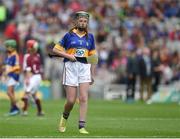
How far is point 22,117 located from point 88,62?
6.27 metres

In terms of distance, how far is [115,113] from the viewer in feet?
87.0

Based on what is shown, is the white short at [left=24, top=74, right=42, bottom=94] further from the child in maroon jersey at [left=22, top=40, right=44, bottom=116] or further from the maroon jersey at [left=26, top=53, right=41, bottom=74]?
the maroon jersey at [left=26, top=53, right=41, bottom=74]

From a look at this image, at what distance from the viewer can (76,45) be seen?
1856 cm

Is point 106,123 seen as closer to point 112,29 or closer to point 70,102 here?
point 70,102

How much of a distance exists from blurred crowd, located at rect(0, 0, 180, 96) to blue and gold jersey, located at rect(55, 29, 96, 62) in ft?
59.1

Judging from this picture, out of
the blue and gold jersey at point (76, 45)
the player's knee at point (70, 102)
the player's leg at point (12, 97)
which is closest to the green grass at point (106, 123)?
the player's leg at point (12, 97)

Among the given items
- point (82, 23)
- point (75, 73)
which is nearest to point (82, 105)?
point (75, 73)

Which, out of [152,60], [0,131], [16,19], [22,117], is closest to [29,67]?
[22,117]

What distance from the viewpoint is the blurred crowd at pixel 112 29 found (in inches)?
1521

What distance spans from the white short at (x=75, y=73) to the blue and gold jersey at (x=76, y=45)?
0.19 meters

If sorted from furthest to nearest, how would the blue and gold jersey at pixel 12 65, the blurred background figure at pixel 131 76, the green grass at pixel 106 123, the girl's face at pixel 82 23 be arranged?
the blurred background figure at pixel 131 76
the blue and gold jersey at pixel 12 65
the girl's face at pixel 82 23
the green grass at pixel 106 123

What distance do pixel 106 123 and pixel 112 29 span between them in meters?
A: 19.9

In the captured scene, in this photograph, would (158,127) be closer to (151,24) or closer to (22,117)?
(22,117)

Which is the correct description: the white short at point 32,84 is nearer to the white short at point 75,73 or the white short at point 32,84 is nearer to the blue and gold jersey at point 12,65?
the blue and gold jersey at point 12,65
